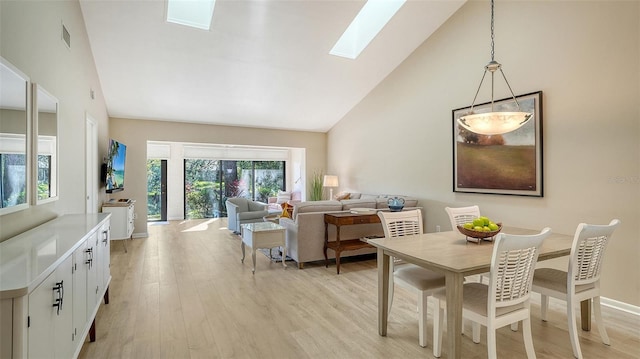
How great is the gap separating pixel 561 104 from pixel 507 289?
2.63 m

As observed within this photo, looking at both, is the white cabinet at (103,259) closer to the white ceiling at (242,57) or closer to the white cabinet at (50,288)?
the white cabinet at (50,288)

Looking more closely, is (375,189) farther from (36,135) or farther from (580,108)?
(36,135)

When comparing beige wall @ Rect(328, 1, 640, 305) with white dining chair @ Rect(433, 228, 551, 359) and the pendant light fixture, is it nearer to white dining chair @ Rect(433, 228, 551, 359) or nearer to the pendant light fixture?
the pendant light fixture

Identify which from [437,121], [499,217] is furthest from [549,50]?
[499,217]

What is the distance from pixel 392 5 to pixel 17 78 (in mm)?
4363

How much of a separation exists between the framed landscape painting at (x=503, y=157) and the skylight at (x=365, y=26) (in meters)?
1.74

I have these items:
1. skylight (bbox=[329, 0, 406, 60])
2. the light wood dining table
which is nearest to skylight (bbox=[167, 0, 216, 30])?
skylight (bbox=[329, 0, 406, 60])

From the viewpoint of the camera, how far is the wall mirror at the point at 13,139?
1911 mm

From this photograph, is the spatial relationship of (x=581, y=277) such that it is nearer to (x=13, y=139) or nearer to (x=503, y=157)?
(x=503, y=157)

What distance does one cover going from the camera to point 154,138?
6.76 meters

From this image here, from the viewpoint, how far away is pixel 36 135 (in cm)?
241

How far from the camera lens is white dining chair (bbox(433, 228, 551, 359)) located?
1.85 m

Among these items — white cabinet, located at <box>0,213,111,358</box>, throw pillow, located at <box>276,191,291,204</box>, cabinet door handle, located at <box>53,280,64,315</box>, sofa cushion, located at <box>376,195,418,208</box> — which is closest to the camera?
white cabinet, located at <box>0,213,111,358</box>

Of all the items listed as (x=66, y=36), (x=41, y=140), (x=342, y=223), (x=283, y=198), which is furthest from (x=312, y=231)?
(x=283, y=198)
